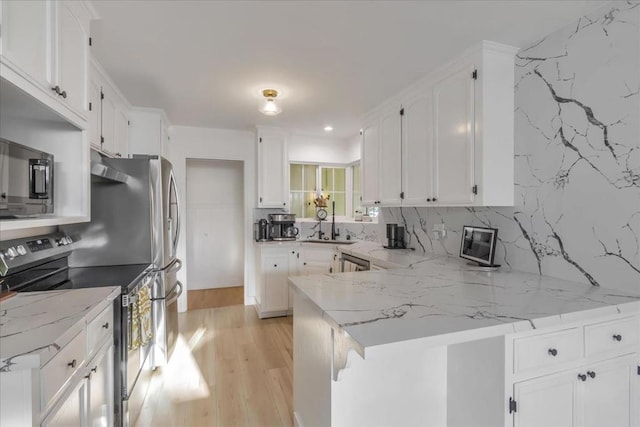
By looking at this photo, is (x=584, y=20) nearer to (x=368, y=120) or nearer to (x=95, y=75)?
(x=368, y=120)

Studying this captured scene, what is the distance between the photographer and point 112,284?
1.68m

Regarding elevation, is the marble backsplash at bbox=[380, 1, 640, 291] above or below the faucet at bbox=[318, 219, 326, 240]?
above

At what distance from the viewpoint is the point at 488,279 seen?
1.82m

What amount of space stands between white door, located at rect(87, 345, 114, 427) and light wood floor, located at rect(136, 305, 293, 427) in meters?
0.53

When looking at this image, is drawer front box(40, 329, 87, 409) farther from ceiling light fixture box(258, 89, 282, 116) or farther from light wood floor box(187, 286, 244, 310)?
light wood floor box(187, 286, 244, 310)

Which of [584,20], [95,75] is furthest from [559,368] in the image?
[95,75]

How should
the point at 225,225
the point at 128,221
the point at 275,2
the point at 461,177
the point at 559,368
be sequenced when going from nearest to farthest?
the point at 559,368, the point at 275,2, the point at 461,177, the point at 128,221, the point at 225,225

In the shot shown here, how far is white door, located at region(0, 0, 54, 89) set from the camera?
110cm

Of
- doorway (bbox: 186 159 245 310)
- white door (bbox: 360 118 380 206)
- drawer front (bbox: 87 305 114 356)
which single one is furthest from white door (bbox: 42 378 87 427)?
doorway (bbox: 186 159 245 310)

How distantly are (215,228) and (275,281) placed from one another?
1.78 meters

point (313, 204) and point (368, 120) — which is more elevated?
point (368, 120)

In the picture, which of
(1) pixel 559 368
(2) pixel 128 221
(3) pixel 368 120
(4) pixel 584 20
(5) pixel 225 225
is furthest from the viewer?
(5) pixel 225 225

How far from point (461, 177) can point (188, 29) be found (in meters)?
1.95

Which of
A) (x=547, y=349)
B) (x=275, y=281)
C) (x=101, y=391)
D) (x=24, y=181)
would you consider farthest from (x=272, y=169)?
(x=547, y=349)
